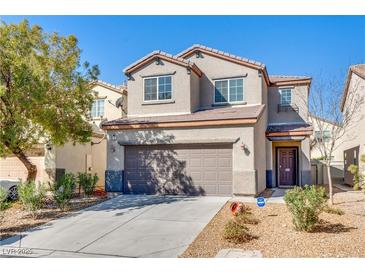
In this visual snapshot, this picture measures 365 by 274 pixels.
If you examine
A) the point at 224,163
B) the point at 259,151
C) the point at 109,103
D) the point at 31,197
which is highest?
the point at 109,103

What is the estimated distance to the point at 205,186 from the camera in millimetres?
13375

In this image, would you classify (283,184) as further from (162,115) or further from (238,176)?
(162,115)

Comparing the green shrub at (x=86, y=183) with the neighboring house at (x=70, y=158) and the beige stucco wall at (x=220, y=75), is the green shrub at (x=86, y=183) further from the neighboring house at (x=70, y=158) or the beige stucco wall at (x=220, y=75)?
the beige stucco wall at (x=220, y=75)

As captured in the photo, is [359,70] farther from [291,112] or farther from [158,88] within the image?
[158,88]

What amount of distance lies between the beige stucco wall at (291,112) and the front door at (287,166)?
1946 mm

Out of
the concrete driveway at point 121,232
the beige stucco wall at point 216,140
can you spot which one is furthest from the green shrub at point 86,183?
the concrete driveway at point 121,232

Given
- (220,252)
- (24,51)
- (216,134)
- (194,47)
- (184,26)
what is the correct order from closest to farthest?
(220,252), (184,26), (24,51), (216,134), (194,47)

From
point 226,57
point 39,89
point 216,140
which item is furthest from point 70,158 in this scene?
point 226,57

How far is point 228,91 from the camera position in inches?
653

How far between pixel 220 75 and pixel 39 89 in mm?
9528

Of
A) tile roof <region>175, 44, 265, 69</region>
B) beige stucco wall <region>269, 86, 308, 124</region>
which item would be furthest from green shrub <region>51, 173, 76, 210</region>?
beige stucco wall <region>269, 86, 308, 124</region>

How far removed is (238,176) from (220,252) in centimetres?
630
